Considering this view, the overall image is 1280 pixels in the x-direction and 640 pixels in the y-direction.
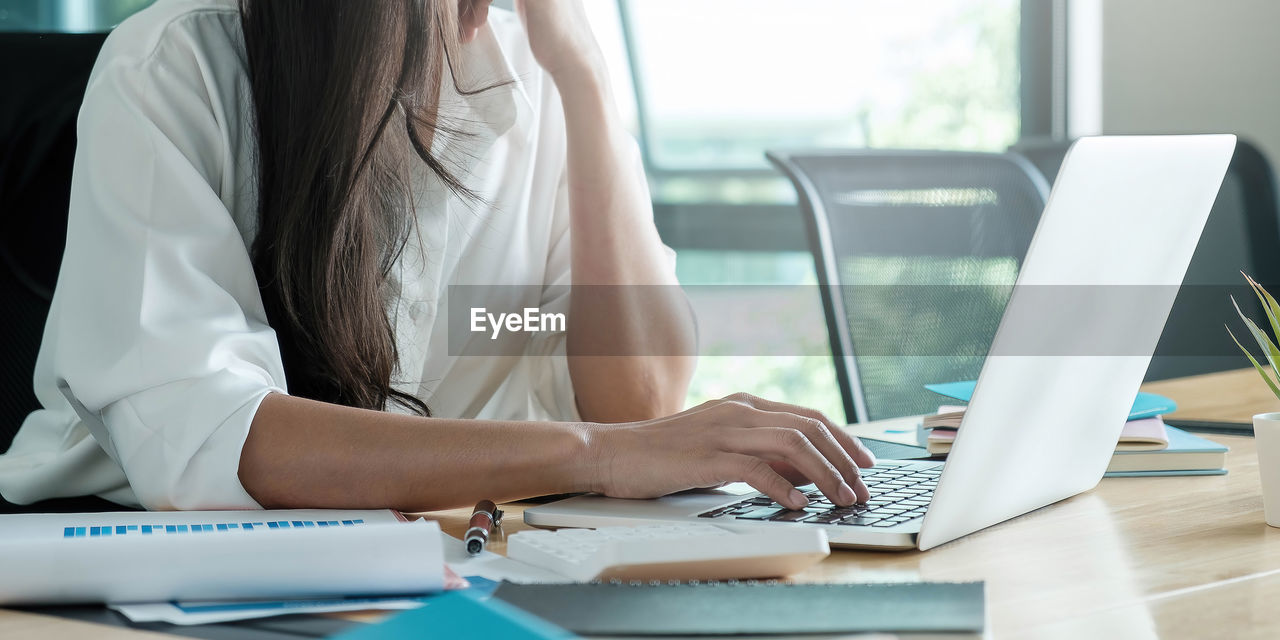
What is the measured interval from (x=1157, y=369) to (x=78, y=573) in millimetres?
2027

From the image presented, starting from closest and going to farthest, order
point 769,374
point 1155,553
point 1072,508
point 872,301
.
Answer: point 1155,553 → point 1072,508 → point 872,301 → point 769,374

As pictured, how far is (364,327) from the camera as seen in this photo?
1.03 metres

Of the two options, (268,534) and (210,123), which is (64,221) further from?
(268,534)

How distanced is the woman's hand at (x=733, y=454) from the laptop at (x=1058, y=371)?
0.05 feet

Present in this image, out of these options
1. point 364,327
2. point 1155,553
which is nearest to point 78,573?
point 364,327

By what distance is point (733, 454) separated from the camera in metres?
0.81

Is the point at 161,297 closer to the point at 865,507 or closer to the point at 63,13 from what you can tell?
the point at 865,507

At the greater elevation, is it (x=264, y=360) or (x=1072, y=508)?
(x=264, y=360)

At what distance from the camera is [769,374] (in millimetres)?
3955

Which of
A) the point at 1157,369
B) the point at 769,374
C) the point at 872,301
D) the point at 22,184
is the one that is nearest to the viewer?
the point at 22,184

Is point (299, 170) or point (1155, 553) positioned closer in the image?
point (1155, 553)

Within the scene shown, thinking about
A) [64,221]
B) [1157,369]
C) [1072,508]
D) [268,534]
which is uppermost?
[64,221]

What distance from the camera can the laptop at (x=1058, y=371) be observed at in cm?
69

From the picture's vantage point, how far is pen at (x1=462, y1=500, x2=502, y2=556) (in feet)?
2.38
